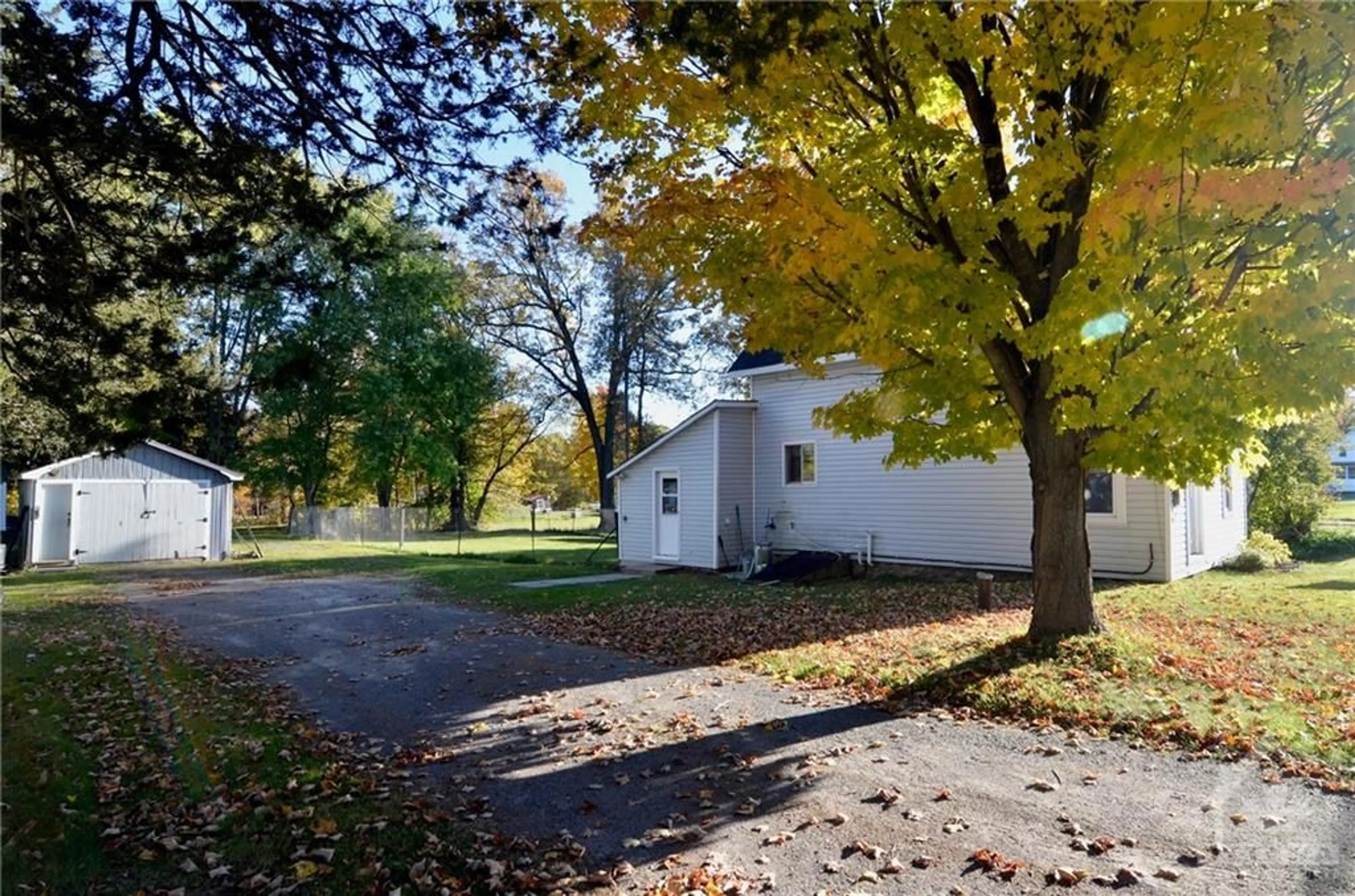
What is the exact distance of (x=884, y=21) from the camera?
6.75m

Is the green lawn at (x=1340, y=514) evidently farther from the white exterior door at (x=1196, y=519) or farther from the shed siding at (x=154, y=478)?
the shed siding at (x=154, y=478)

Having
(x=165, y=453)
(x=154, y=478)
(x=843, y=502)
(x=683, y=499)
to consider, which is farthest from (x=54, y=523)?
(x=843, y=502)

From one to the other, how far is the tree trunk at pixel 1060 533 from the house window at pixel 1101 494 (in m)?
6.47

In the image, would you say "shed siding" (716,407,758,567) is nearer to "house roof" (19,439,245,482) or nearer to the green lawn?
"house roof" (19,439,245,482)

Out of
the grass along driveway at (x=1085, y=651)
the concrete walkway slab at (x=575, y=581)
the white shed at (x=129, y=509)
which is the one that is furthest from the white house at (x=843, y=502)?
the white shed at (x=129, y=509)

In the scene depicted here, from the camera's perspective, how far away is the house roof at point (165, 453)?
2133 cm

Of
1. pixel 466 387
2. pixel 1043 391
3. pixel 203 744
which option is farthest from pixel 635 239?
pixel 466 387

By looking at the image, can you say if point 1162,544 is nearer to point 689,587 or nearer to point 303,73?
point 689,587

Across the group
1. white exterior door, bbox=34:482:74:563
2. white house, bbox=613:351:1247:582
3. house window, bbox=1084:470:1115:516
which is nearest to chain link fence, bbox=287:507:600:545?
white exterior door, bbox=34:482:74:563

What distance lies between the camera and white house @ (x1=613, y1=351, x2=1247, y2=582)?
14.0m

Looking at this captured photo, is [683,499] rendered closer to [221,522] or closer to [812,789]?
[812,789]

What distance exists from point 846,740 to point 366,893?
341 centimetres

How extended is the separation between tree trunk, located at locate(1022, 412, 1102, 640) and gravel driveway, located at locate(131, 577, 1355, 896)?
7.86 feet

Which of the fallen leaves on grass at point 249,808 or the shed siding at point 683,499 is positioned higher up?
the shed siding at point 683,499
